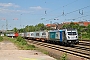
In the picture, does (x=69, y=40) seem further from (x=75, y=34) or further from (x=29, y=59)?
(x=29, y=59)

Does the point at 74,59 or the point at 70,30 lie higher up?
the point at 70,30

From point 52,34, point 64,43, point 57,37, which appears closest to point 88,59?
point 64,43

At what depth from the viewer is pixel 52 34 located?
43.4 m

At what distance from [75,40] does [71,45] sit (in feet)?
3.90

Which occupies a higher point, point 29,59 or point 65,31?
point 65,31

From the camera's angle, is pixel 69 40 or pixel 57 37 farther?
pixel 57 37

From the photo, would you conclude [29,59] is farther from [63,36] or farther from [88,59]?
[63,36]

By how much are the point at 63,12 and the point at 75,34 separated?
438cm

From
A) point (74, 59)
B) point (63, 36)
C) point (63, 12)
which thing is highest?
point (63, 12)

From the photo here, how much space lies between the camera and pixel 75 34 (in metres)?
34.2

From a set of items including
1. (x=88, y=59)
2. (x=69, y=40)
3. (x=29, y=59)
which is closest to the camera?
(x=29, y=59)

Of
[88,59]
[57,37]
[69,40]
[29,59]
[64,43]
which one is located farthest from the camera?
[57,37]

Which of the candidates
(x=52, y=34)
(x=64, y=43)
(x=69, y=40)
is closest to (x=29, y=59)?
(x=69, y=40)

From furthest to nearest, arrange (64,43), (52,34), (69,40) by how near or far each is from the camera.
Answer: (52,34) < (64,43) < (69,40)
